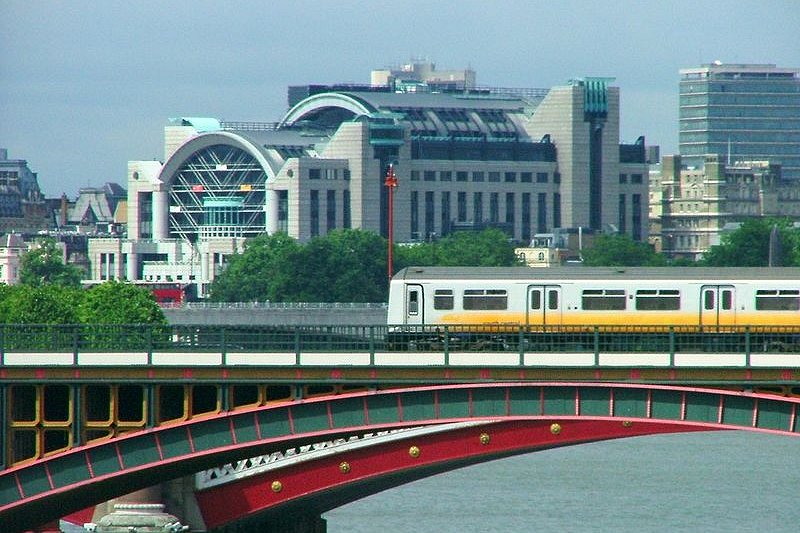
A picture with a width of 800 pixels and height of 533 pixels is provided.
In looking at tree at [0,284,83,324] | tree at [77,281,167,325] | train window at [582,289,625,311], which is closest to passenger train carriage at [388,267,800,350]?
train window at [582,289,625,311]

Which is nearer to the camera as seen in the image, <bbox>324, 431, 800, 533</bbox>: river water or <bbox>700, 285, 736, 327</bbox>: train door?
<bbox>700, 285, 736, 327</bbox>: train door

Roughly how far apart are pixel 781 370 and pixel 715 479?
55562mm

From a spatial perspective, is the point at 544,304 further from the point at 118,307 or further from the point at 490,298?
the point at 118,307

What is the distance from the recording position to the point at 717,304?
248ft

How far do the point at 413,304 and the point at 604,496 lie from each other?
26139 millimetres

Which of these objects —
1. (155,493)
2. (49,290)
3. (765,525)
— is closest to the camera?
(155,493)

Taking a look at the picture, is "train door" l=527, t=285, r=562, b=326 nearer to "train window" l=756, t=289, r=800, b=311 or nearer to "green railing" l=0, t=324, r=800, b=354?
"train window" l=756, t=289, r=800, b=311

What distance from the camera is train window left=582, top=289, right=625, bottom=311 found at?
76625 millimetres

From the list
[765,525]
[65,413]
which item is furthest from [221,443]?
[765,525]

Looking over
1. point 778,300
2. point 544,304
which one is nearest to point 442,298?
point 544,304

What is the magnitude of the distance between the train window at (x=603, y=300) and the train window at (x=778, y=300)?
14.0 feet

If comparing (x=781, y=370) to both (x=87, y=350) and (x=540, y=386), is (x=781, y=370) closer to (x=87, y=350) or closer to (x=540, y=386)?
(x=540, y=386)

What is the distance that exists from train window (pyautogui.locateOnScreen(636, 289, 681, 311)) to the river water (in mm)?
15128

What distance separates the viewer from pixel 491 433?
59.9 metres
